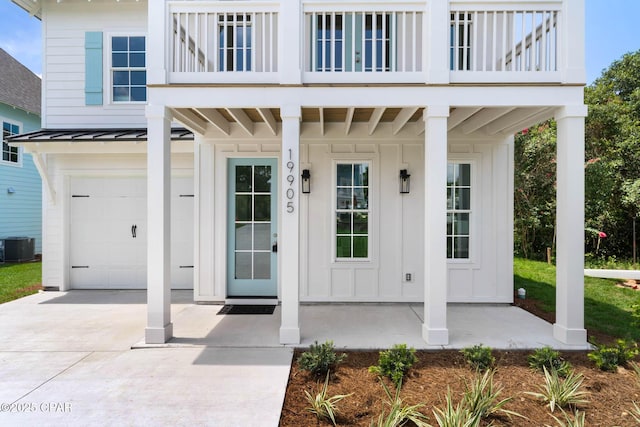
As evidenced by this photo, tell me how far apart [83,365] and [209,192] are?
289 cm

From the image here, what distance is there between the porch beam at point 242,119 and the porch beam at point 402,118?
216 centimetres

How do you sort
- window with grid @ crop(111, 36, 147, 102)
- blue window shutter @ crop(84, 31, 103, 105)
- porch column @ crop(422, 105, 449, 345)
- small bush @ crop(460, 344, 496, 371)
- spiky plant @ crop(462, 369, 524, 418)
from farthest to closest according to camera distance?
window with grid @ crop(111, 36, 147, 102), blue window shutter @ crop(84, 31, 103, 105), porch column @ crop(422, 105, 449, 345), small bush @ crop(460, 344, 496, 371), spiky plant @ crop(462, 369, 524, 418)

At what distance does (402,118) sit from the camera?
471 cm

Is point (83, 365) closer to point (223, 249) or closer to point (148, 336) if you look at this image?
point (148, 336)

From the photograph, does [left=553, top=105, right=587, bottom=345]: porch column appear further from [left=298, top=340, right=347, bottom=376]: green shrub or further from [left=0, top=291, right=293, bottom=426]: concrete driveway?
[left=0, top=291, right=293, bottom=426]: concrete driveway

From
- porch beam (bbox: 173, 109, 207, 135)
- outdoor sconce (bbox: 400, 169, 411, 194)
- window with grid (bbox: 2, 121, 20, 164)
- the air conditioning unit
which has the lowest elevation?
the air conditioning unit

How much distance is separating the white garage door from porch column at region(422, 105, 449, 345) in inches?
210

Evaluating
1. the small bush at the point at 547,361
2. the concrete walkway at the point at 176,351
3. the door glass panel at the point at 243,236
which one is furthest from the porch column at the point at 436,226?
the door glass panel at the point at 243,236

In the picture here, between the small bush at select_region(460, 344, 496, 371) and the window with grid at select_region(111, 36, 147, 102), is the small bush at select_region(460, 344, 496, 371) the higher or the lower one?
the lower one

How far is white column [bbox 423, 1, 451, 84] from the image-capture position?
12.8 feet

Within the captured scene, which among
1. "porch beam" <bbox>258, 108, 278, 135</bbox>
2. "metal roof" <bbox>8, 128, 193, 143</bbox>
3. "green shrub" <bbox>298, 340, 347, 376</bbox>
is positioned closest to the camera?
"green shrub" <bbox>298, 340, 347, 376</bbox>

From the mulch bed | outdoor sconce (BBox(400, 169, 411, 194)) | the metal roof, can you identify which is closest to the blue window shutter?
the metal roof

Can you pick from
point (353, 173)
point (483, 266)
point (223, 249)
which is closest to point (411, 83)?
point (353, 173)

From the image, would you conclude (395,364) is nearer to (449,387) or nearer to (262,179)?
(449,387)
